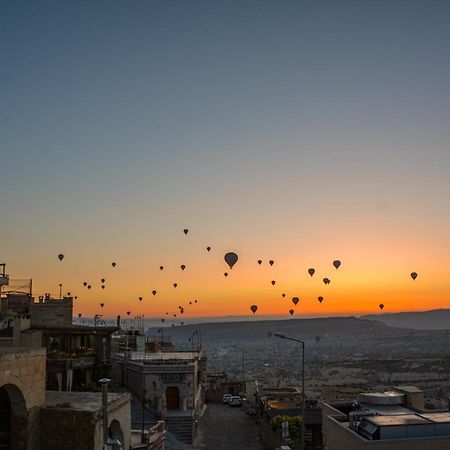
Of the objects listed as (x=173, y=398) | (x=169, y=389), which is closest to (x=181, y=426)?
(x=173, y=398)

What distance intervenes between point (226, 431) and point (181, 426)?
6222mm

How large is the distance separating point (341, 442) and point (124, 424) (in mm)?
11808

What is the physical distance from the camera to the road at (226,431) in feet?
151

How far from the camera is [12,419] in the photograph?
22.8m

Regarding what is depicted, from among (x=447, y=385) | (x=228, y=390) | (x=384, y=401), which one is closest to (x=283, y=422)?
(x=384, y=401)

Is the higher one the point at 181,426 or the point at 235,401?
the point at 181,426

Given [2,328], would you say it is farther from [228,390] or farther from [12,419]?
[228,390]

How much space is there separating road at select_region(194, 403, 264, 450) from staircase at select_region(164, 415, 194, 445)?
0.90m

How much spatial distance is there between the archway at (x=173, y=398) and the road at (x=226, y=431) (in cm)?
312

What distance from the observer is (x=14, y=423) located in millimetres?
22719

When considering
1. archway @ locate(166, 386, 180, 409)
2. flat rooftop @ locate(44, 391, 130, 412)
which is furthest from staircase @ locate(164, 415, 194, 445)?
flat rooftop @ locate(44, 391, 130, 412)

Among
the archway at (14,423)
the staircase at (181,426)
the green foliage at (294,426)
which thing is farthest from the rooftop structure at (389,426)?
the staircase at (181,426)

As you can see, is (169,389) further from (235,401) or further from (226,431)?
(235,401)

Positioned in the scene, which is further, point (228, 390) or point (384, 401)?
point (228, 390)
